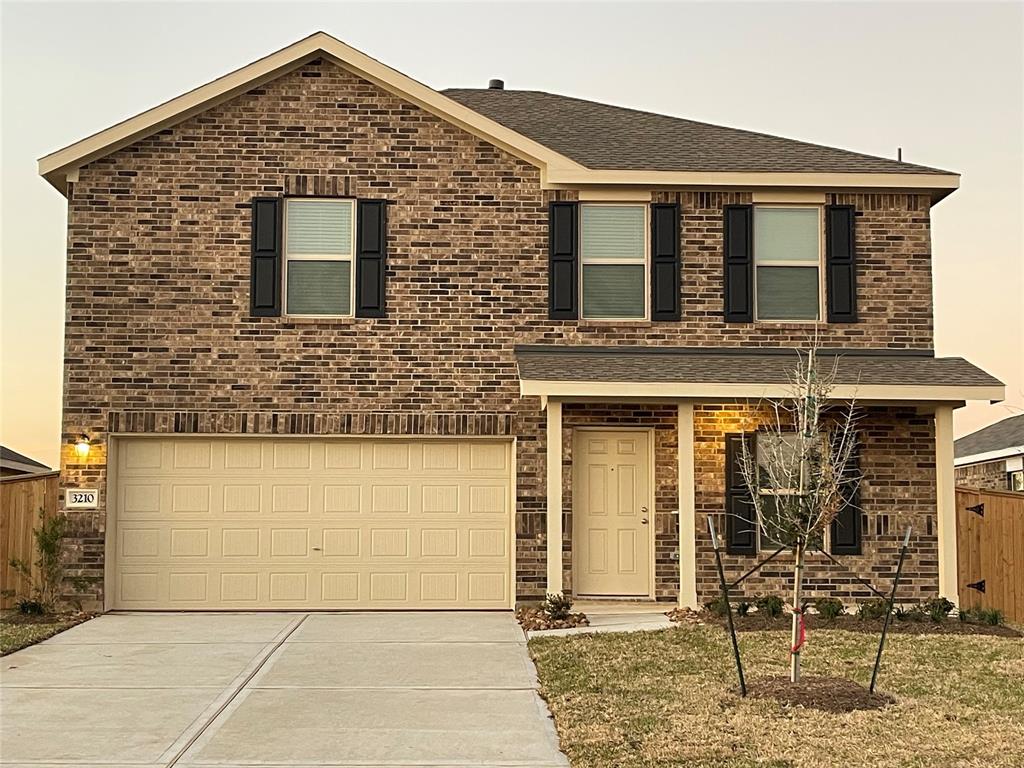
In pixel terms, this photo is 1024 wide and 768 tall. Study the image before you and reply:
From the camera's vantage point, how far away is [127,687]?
32.4 feet

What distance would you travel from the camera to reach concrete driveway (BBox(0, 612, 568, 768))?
25.6 feet

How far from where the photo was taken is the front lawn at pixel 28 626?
39.4 feet

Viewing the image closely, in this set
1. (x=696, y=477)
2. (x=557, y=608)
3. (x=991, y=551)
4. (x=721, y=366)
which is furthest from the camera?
(x=991, y=551)

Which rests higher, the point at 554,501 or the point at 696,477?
the point at 696,477

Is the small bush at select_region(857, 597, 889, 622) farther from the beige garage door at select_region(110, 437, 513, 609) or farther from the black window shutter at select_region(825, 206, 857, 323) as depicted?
the beige garage door at select_region(110, 437, 513, 609)

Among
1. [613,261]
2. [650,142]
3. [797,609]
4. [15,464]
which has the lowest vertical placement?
[797,609]

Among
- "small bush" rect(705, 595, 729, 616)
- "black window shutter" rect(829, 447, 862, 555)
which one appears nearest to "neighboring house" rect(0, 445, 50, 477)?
"small bush" rect(705, 595, 729, 616)

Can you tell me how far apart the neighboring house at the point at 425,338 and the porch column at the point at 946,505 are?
0.14 ft

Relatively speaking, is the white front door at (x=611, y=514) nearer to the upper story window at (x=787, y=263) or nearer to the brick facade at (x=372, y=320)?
the brick facade at (x=372, y=320)

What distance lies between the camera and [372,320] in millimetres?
14703

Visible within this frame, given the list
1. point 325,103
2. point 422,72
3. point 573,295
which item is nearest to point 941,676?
point 573,295

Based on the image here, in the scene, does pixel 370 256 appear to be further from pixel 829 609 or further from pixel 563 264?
pixel 829 609

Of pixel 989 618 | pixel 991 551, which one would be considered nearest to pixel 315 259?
pixel 989 618

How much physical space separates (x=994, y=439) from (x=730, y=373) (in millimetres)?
14411
